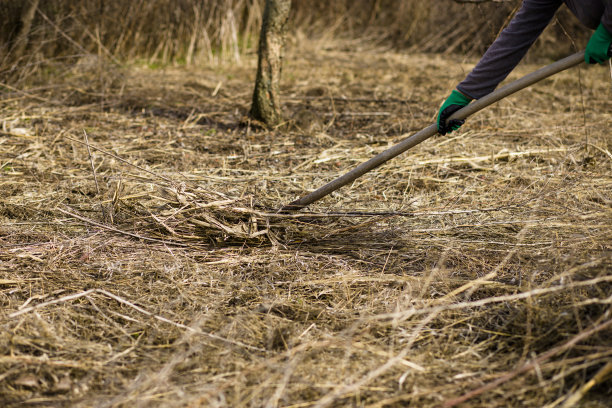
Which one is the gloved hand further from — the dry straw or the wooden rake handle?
the dry straw

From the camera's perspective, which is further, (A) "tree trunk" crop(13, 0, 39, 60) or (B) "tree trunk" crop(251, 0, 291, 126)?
(A) "tree trunk" crop(13, 0, 39, 60)

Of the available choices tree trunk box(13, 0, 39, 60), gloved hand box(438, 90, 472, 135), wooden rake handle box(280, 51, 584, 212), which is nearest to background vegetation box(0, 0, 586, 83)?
tree trunk box(13, 0, 39, 60)

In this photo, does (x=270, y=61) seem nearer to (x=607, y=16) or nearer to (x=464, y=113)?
(x=464, y=113)

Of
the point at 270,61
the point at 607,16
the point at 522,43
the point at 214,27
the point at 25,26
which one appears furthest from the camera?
the point at 214,27

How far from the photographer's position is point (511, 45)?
2471 mm

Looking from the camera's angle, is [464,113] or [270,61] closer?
[464,113]

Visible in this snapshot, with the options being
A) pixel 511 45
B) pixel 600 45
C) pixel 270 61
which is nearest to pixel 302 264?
pixel 511 45

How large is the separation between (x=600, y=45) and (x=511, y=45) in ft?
1.21

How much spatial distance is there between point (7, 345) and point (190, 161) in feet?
7.44

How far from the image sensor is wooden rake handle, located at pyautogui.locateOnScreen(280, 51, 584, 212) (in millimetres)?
2259

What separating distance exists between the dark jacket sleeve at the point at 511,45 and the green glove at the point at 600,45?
0.24 m

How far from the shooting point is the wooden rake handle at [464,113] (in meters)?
2.26

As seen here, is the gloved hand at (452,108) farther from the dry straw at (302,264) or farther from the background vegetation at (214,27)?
the background vegetation at (214,27)

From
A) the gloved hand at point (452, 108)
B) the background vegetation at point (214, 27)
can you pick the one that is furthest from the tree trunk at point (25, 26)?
the gloved hand at point (452, 108)
